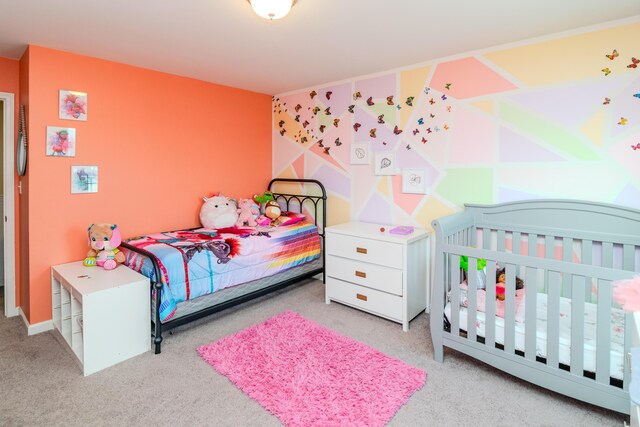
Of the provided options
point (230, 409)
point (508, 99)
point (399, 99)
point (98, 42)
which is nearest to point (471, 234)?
point (508, 99)

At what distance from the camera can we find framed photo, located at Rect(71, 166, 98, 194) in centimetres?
295

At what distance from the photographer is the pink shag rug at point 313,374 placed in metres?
1.90

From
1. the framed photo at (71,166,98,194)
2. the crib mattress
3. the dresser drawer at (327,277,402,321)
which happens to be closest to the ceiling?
the framed photo at (71,166,98,194)

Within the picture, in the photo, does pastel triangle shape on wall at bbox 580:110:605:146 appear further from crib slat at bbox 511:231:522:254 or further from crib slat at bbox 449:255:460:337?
crib slat at bbox 449:255:460:337

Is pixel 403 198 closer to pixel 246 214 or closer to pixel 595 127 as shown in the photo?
→ pixel 595 127

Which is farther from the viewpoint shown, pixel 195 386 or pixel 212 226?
pixel 212 226

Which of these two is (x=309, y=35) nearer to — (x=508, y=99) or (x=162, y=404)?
(x=508, y=99)

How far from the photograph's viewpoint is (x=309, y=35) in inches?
99.7

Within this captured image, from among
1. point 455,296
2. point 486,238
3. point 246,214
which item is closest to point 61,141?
point 246,214

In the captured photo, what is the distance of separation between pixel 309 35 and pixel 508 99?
161 centimetres

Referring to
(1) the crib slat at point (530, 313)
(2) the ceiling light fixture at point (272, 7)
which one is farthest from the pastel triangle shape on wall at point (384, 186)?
(2) the ceiling light fixture at point (272, 7)

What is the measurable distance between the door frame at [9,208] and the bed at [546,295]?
3535 millimetres

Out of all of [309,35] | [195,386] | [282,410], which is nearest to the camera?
[282,410]

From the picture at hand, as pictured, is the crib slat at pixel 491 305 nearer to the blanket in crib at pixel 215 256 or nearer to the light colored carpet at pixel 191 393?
the light colored carpet at pixel 191 393
